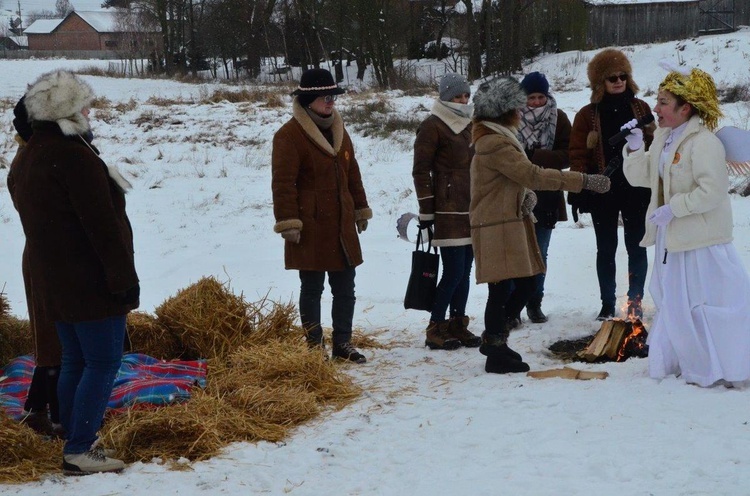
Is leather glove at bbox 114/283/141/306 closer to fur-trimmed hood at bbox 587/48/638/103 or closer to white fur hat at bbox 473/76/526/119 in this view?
white fur hat at bbox 473/76/526/119

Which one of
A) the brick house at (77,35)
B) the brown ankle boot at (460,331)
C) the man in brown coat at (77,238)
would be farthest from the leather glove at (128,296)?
the brick house at (77,35)

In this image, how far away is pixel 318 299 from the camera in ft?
19.2

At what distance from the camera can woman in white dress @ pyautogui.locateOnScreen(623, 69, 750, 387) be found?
4.68 metres

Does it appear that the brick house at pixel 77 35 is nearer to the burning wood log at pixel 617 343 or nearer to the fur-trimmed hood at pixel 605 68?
the fur-trimmed hood at pixel 605 68

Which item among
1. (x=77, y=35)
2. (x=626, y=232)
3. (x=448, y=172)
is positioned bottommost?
(x=626, y=232)

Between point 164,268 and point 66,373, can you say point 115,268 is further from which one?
point 164,268

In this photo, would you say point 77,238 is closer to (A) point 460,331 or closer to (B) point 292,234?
(B) point 292,234

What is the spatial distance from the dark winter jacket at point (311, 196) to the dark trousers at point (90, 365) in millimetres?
1827

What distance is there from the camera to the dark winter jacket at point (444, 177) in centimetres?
595

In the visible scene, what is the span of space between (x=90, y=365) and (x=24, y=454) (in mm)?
676

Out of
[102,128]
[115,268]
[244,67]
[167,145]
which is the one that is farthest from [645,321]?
[244,67]

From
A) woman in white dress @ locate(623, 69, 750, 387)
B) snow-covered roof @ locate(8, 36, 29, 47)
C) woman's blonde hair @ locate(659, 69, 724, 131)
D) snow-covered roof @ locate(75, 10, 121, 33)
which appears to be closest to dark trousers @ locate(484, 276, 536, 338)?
woman in white dress @ locate(623, 69, 750, 387)

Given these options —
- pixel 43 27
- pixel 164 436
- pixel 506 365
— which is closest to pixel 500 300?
pixel 506 365

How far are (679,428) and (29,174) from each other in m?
3.44
